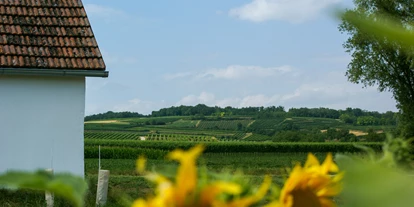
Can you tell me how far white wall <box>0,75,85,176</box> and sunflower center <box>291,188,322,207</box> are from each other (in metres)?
9.08

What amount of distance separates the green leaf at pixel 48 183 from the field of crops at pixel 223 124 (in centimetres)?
7364

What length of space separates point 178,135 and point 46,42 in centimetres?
5583

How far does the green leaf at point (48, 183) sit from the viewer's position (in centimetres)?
29

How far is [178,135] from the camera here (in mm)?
64812

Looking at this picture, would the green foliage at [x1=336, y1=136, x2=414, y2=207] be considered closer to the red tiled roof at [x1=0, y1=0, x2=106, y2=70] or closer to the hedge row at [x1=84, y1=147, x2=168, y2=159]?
the red tiled roof at [x1=0, y1=0, x2=106, y2=70]

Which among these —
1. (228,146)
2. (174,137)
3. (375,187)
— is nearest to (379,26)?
(375,187)

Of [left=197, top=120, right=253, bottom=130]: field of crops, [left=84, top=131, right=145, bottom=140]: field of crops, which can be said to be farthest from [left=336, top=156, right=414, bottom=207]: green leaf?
[left=197, top=120, right=253, bottom=130]: field of crops

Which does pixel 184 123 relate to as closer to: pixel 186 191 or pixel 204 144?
pixel 204 144

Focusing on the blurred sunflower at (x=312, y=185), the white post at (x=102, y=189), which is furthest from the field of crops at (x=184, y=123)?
the blurred sunflower at (x=312, y=185)

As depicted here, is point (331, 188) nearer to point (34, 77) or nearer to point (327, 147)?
point (34, 77)

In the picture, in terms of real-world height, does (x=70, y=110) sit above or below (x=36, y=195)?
above

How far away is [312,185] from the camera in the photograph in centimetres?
37

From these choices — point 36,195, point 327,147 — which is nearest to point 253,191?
point 36,195

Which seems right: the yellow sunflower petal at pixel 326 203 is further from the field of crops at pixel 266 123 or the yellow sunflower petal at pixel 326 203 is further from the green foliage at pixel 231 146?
the field of crops at pixel 266 123
